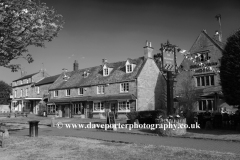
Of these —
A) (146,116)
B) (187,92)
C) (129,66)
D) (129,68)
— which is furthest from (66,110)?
(146,116)

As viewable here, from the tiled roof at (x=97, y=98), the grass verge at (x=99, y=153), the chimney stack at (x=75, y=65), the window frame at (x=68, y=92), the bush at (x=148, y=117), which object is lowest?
the grass verge at (x=99, y=153)

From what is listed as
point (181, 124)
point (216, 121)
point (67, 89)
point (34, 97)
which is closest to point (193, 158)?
point (181, 124)

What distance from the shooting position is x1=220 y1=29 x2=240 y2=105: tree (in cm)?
1532

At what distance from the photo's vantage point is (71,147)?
34.8ft

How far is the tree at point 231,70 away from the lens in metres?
15.3

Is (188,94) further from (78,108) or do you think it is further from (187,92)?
(78,108)

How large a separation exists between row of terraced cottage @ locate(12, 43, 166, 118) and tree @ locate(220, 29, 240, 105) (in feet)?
58.6

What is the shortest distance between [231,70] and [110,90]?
22.9m

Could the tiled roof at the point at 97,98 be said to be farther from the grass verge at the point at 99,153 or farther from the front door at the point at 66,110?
the grass verge at the point at 99,153

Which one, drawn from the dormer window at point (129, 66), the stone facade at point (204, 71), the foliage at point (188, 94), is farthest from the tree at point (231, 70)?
the dormer window at point (129, 66)

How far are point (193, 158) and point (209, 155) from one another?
2.42 feet

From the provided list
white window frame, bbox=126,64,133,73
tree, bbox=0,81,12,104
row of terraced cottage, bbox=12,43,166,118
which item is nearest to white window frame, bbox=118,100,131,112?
row of terraced cottage, bbox=12,43,166,118

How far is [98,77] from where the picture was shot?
40.4 metres

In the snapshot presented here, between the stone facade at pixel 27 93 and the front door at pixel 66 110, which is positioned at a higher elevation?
the stone facade at pixel 27 93
